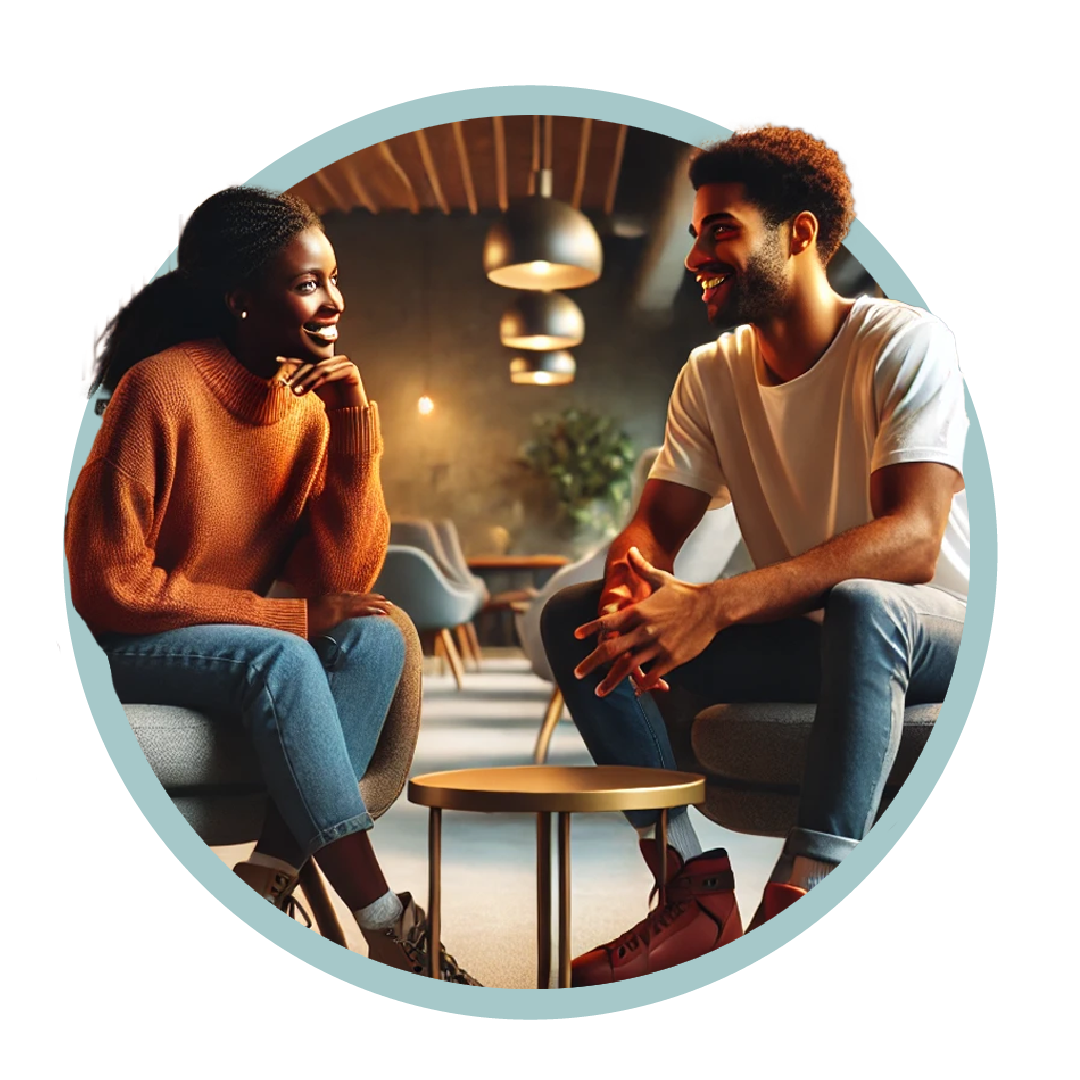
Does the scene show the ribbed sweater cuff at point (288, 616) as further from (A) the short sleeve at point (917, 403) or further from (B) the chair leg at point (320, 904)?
(A) the short sleeve at point (917, 403)

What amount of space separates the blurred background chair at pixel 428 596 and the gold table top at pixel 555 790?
0.95 feet

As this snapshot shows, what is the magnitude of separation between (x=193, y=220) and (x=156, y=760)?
980 millimetres

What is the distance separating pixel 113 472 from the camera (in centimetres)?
247

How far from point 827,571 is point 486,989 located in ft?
3.11

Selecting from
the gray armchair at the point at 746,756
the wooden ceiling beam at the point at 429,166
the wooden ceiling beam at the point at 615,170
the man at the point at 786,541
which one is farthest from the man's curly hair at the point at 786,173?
the gray armchair at the point at 746,756

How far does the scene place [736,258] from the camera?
2496mm

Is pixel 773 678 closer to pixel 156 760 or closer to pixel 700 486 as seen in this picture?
pixel 700 486

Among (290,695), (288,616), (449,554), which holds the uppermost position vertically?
(449,554)

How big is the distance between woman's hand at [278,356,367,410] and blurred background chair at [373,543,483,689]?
0.92 feet

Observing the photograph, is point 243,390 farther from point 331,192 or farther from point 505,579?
point 505,579

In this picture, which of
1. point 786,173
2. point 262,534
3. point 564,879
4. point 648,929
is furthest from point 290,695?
point 786,173

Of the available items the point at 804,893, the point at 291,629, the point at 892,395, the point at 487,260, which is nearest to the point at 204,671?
the point at 291,629

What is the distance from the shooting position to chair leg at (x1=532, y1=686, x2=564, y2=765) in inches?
98.3

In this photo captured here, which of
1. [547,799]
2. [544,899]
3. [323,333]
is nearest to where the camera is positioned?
[547,799]
